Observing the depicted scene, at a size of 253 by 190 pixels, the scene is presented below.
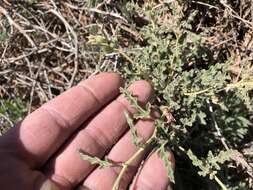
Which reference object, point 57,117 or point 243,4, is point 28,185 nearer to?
point 57,117

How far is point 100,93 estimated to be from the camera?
2592 mm

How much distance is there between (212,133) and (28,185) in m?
0.93

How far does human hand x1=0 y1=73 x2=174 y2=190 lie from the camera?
8.11 ft

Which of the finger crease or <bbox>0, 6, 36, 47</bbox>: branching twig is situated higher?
<bbox>0, 6, 36, 47</bbox>: branching twig

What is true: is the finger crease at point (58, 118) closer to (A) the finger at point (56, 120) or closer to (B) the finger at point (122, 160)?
(A) the finger at point (56, 120)

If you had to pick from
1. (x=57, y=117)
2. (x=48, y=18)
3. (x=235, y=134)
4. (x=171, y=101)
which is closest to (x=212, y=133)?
(x=235, y=134)

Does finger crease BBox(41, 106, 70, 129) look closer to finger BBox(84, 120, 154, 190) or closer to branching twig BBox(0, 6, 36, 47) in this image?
finger BBox(84, 120, 154, 190)

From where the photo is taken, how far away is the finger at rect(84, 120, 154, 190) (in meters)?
2.51

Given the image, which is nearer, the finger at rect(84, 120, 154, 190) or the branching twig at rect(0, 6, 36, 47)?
the finger at rect(84, 120, 154, 190)

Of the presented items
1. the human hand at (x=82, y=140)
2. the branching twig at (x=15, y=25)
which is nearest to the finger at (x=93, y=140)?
the human hand at (x=82, y=140)

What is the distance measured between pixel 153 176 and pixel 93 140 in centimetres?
32

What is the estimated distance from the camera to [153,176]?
8.32 feet

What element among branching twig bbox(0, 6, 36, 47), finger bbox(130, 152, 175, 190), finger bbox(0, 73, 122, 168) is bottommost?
finger bbox(130, 152, 175, 190)

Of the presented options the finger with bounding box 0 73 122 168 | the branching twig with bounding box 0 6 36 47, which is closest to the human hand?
the finger with bounding box 0 73 122 168
